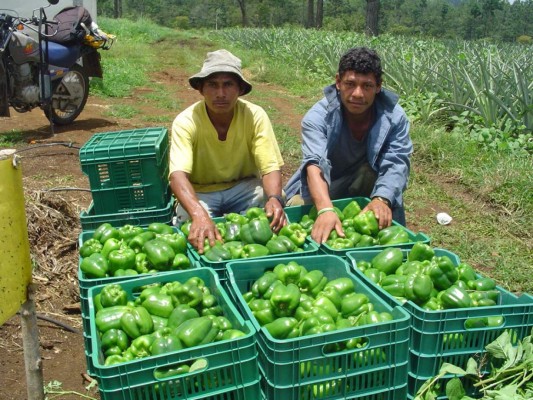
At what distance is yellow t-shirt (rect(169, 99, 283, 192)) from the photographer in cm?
429

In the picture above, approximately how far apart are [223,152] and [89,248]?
1451mm

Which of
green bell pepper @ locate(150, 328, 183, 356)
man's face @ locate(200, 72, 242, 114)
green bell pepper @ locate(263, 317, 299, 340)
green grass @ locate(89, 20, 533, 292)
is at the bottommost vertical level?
green grass @ locate(89, 20, 533, 292)

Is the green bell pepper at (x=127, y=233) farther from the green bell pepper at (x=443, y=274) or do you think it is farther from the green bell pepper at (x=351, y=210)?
the green bell pepper at (x=443, y=274)

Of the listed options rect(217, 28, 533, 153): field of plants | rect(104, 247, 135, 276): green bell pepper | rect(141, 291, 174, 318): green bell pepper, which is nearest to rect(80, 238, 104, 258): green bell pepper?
rect(104, 247, 135, 276): green bell pepper

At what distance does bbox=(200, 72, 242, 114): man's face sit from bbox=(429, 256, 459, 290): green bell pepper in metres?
1.98

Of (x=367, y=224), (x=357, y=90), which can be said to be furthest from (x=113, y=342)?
(x=357, y=90)

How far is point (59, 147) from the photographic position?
26.3 ft

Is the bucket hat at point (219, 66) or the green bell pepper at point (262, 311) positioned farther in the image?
the bucket hat at point (219, 66)

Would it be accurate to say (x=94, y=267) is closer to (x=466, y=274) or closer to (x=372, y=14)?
(x=466, y=274)

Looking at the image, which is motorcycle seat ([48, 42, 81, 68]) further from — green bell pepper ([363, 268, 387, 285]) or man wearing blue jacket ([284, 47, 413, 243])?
green bell pepper ([363, 268, 387, 285])

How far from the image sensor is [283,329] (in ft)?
8.85

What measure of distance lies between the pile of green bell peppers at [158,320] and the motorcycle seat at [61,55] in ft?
21.1

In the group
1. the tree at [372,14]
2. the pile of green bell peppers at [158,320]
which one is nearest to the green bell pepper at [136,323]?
the pile of green bell peppers at [158,320]

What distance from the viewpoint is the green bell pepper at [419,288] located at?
2.89 metres
